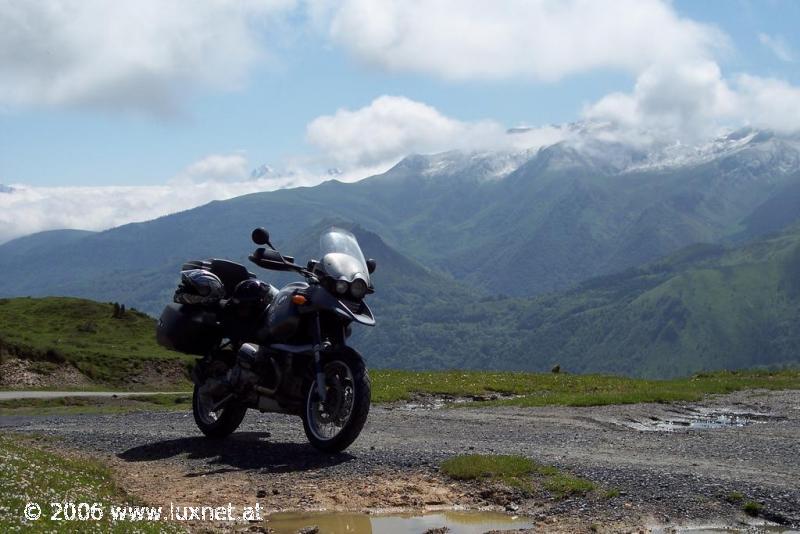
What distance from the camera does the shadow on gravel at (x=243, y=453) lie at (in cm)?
1363

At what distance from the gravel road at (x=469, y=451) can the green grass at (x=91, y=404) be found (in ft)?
17.2

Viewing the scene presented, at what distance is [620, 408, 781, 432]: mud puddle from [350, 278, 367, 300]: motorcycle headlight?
29.6ft

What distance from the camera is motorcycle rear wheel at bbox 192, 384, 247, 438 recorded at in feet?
54.6

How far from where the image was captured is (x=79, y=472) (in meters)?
12.9

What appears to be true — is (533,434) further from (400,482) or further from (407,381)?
(407,381)

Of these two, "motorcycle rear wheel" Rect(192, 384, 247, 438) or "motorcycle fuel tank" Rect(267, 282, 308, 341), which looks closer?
"motorcycle fuel tank" Rect(267, 282, 308, 341)

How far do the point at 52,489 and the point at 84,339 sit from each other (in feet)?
136

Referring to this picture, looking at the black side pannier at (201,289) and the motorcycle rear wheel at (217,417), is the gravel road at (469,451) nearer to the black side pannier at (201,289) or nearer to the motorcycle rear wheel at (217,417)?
the motorcycle rear wheel at (217,417)

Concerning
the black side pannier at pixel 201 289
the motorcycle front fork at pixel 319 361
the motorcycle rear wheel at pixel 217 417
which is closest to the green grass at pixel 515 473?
the motorcycle front fork at pixel 319 361

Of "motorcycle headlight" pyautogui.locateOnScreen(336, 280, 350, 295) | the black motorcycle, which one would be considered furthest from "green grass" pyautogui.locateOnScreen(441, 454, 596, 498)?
"motorcycle headlight" pyautogui.locateOnScreen(336, 280, 350, 295)

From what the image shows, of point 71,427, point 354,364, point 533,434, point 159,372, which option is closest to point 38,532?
point 354,364

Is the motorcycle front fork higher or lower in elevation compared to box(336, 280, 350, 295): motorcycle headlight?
lower

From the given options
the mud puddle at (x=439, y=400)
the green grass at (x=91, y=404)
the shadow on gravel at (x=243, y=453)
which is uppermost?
the shadow on gravel at (x=243, y=453)

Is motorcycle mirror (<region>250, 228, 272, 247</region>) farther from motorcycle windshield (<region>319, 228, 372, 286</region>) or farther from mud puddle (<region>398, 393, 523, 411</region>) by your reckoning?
mud puddle (<region>398, 393, 523, 411</region>)
